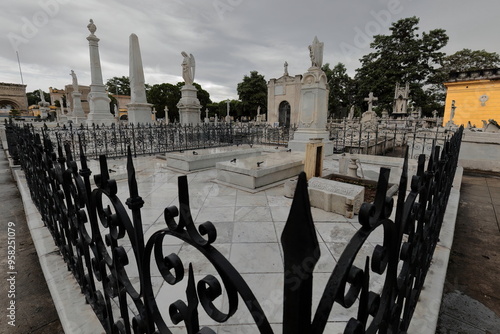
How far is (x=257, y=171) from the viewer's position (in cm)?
577

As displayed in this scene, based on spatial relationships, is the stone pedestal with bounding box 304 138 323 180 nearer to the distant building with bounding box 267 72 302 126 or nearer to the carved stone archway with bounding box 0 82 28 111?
the distant building with bounding box 267 72 302 126

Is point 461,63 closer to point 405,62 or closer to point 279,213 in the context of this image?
point 405,62

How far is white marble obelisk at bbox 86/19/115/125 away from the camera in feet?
54.3

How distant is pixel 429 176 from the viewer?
147 cm

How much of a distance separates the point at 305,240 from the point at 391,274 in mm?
715

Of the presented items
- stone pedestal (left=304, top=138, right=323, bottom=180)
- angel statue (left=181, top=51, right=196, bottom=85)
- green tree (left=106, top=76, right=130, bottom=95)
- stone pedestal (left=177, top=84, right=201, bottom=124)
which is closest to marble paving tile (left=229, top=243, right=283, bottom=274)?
stone pedestal (left=304, top=138, right=323, bottom=180)

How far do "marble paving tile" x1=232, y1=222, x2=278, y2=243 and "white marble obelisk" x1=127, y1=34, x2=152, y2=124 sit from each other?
1454 centimetres

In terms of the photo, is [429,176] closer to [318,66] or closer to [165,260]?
[165,260]

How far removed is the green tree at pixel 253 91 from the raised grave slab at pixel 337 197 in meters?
52.1

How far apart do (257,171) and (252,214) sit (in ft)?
5.26

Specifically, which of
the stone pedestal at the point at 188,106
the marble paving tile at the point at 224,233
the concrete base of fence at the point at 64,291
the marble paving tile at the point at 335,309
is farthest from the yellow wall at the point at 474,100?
the concrete base of fence at the point at 64,291

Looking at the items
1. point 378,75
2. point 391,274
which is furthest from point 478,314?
point 378,75

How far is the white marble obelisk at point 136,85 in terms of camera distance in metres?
15.1

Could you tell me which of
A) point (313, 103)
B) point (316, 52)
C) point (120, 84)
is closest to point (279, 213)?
point (313, 103)
